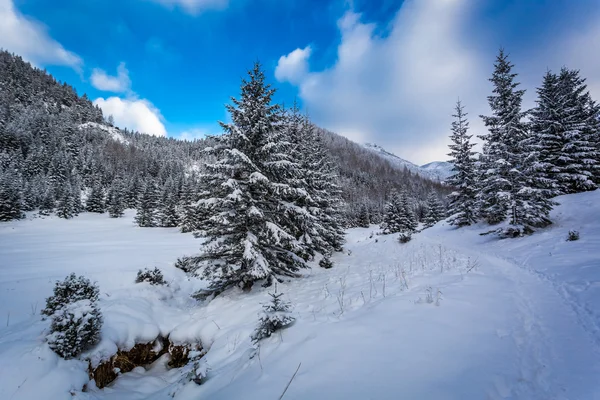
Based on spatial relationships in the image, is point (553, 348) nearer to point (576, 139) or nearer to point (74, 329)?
point (74, 329)

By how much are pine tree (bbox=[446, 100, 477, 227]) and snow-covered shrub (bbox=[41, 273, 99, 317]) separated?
27698mm

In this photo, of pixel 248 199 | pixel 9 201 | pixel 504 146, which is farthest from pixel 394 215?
pixel 9 201

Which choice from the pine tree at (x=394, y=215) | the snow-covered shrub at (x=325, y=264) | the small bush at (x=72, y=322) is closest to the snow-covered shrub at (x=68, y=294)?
the small bush at (x=72, y=322)

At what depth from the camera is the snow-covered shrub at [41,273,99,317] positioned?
255 inches

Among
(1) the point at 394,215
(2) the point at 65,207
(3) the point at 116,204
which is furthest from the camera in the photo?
(3) the point at 116,204

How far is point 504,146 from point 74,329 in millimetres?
22674

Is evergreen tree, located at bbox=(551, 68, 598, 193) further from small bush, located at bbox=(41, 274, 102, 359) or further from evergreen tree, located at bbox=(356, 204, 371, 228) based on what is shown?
evergreen tree, located at bbox=(356, 204, 371, 228)

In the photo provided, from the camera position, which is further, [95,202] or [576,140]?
[95,202]

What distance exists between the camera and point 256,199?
1034 centimetres

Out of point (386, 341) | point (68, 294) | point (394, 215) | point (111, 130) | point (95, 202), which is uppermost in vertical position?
point (111, 130)

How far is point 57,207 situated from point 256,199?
68095mm

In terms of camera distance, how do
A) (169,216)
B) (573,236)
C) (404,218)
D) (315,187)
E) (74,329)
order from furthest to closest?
(169,216)
(404,218)
(315,187)
(573,236)
(74,329)

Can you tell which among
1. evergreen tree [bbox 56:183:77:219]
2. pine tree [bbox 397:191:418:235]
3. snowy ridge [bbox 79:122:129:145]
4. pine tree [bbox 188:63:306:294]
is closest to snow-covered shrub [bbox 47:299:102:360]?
pine tree [bbox 188:63:306:294]

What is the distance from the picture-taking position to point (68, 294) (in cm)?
671
